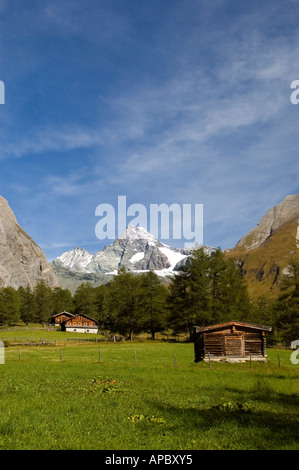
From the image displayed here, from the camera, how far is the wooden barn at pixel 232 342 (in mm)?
40531

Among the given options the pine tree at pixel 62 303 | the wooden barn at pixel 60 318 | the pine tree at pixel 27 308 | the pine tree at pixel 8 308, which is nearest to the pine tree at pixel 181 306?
the wooden barn at pixel 60 318

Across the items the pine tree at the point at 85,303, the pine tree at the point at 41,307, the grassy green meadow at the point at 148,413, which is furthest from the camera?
the pine tree at the point at 41,307

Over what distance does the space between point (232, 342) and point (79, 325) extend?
3083 inches

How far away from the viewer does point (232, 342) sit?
135 ft

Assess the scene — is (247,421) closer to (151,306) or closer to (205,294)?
(205,294)

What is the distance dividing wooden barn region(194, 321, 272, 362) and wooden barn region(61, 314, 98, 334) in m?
75.1

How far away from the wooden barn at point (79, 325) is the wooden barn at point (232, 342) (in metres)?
75.1

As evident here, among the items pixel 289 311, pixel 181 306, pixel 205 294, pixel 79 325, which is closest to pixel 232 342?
pixel 289 311

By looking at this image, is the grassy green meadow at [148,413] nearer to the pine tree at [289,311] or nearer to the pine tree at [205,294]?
the pine tree at [289,311]

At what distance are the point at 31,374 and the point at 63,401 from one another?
41.7ft

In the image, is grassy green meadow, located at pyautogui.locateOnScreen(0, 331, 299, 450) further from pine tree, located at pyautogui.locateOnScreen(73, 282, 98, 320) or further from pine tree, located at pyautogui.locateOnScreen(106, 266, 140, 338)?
pine tree, located at pyautogui.locateOnScreen(73, 282, 98, 320)

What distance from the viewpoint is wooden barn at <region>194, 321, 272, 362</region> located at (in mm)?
40531

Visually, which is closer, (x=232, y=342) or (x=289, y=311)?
(x=232, y=342)
